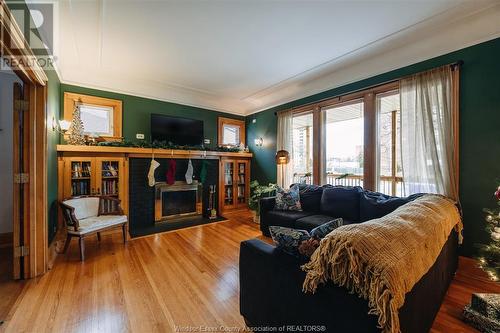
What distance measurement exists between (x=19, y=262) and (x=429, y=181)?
15.8 ft

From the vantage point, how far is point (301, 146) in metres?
4.82

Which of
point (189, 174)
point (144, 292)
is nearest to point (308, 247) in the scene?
point (144, 292)

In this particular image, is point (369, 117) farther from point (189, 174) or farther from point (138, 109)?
point (138, 109)

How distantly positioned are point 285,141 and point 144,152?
114 inches

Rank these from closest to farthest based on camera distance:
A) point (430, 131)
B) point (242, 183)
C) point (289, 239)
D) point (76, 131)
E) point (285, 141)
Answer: point (289, 239) < point (430, 131) < point (76, 131) < point (285, 141) < point (242, 183)

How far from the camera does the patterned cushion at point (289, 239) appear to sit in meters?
1.29

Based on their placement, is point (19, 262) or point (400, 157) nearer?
point (19, 262)

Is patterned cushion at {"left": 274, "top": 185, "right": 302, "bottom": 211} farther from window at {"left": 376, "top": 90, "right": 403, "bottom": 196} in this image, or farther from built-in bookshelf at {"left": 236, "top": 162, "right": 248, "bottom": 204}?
built-in bookshelf at {"left": 236, "top": 162, "right": 248, "bottom": 204}

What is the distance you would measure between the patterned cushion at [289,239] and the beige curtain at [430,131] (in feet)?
7.93

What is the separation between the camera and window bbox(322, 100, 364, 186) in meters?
3.82

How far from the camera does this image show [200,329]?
1.61 m

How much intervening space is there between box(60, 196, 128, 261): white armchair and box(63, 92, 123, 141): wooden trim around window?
1306 millimetres

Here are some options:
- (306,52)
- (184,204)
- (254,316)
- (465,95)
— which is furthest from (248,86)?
(254,316)

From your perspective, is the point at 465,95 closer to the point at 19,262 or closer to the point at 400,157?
the point at 400,157
